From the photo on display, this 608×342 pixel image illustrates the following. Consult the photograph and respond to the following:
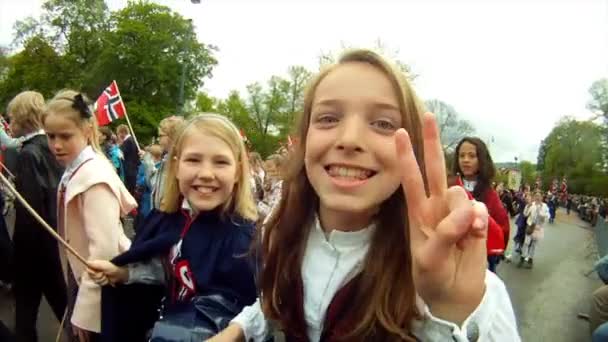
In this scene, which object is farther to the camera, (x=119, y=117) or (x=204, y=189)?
(x=119, y=117)

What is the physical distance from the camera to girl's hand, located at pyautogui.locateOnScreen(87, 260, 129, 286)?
1963 mm

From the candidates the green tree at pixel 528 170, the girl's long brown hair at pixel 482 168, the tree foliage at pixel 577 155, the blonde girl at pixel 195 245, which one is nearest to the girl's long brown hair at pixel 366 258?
the blonde girl at pixel 195 245

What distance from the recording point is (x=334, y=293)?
125 centimetres

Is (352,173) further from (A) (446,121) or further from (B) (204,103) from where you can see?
(B) (204,103)

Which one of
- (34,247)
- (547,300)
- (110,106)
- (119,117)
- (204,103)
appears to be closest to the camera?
(34,247)

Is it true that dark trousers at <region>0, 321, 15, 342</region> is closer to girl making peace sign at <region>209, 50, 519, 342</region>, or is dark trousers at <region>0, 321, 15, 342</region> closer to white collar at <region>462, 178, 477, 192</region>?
girl making peace sign at <region>209, 50, 519, 342</region>

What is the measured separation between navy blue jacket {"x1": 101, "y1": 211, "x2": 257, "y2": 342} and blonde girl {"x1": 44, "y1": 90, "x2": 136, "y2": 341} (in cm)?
20

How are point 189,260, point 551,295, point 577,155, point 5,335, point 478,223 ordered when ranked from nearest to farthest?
point 478,223
point 189,260
point 5,335
point 551,295
point 577,155

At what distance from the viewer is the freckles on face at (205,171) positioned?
190 centimetres

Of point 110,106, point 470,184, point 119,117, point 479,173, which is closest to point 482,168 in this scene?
point 479,173

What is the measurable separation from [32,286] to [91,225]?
1269 millimetres

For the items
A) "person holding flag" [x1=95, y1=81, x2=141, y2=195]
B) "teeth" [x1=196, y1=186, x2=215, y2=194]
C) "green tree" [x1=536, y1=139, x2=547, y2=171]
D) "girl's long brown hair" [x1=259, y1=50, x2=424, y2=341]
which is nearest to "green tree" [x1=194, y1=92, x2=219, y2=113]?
"person holding flag" [x1=95, y1=81, x2=141, y2=195]

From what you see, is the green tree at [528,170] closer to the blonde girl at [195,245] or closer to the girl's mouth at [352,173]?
the blonde girl at [195,245]

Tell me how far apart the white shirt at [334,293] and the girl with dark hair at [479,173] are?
9.85 feet
